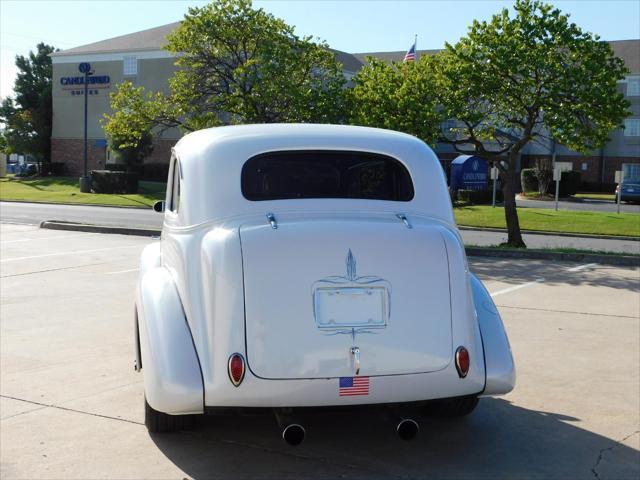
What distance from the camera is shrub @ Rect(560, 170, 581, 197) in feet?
150

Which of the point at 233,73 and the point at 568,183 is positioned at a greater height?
the point at 233,73

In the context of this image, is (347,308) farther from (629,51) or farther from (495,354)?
(629,51)

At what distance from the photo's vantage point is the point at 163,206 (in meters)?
6.99

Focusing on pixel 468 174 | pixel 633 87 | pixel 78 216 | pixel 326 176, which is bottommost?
pixel 78 216

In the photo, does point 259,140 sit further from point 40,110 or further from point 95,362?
point 40,110

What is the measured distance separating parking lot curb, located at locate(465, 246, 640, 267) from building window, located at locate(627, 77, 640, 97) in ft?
150

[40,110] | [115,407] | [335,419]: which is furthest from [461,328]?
[40,110]

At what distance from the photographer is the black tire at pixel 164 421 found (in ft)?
17.1

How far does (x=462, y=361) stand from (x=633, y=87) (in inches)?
2315

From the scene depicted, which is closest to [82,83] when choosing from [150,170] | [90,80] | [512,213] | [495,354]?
[90,80]

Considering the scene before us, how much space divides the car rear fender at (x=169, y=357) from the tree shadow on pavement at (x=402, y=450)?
0.45 meters

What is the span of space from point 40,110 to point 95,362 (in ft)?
196

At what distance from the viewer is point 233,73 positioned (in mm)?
24031

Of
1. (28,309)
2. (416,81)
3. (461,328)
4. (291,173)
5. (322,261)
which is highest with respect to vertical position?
(416,81)
